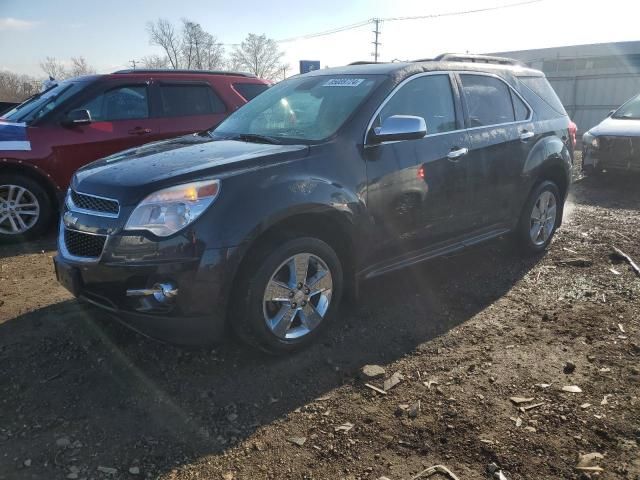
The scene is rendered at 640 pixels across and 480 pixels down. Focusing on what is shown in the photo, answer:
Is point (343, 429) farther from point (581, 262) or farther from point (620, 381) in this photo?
point (581, 262)

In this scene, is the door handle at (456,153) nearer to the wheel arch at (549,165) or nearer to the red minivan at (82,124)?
the wheel arch at (549,165)

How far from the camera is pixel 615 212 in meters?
7.37

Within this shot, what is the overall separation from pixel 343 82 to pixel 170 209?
1.85 meters

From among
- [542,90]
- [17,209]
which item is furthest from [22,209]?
[542,90]

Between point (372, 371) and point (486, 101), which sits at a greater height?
point (486, 101)

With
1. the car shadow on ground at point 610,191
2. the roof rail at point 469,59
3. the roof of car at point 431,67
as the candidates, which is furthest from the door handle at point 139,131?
the car shadow on ground at point 610,191

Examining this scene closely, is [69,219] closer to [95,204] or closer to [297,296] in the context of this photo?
[95,204]

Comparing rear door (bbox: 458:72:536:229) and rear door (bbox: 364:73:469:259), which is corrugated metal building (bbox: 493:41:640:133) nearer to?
rear door (bbox: 458:72:536:229)

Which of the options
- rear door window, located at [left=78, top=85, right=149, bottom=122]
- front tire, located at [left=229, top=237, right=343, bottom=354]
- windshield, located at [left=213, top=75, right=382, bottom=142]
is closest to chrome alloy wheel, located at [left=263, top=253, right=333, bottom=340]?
front tire, located at [left=229, top=237, right=343, bottom=354]

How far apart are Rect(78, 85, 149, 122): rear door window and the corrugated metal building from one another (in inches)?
784

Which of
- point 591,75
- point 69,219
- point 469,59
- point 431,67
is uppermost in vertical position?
point 591,75

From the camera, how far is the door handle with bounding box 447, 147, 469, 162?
3.99m

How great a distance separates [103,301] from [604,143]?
9254mm

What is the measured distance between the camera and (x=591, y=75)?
21.0 meters
